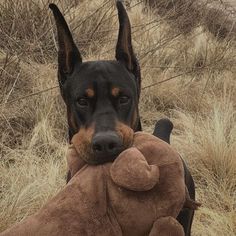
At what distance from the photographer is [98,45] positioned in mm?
5973

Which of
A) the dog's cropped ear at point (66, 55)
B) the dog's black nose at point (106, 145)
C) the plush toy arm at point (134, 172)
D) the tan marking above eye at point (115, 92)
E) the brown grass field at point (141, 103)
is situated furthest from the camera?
the brown grass field at point (141, 103)

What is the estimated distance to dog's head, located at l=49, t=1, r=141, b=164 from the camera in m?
2.16

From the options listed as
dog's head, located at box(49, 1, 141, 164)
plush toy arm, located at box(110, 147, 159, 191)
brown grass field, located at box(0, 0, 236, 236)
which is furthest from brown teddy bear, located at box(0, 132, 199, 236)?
brown grass field, located at box(0, 0, 236, 236)

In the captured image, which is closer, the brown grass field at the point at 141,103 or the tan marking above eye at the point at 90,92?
the tan marking above eye at the point at 90,92

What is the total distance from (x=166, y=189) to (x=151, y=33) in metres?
4.93

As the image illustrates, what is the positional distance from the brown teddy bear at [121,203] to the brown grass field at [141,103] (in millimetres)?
1073

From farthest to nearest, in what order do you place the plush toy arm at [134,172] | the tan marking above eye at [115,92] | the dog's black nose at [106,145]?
the tan marking above eye at [115,92] < the dog's black nose at [106,145] < the plush toy arm at [134,172]

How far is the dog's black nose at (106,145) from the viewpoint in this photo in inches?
83.0

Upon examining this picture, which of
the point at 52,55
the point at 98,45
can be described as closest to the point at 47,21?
the point at 52,55

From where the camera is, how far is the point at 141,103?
531 cm

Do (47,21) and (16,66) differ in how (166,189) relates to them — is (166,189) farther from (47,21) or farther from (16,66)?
(47,21)

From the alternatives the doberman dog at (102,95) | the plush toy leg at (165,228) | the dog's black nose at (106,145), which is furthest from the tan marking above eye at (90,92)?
the plush toy leg at (165,228)

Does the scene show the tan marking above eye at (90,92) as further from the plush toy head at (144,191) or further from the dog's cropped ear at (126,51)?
the plush toy head at (144,191)

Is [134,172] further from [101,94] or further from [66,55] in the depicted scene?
[66,55]
